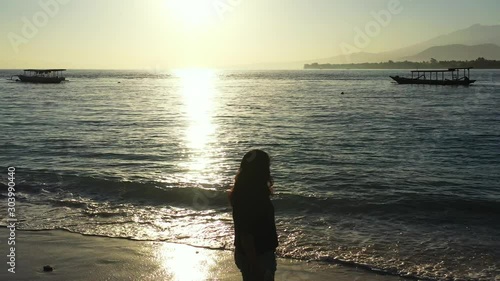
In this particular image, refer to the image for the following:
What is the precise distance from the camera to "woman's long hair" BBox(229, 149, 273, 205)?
5.36 m

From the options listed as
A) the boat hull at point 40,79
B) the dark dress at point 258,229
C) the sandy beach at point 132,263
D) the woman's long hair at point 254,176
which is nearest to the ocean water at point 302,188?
the sandy beach at point 132,263

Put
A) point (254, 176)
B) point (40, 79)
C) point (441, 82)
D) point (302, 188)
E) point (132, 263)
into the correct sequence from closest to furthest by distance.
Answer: point (254, 176)
point (132, 263)
point (302, 188)
point (441, 82)
point (40, 79)

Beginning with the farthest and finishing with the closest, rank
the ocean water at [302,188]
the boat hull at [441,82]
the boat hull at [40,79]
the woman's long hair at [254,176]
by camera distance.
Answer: the boat hull at [40,79], the boat hull at [441,82], the ocean water at [302,188], the woman's long hair at [254,176]

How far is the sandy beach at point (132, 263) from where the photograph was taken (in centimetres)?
827

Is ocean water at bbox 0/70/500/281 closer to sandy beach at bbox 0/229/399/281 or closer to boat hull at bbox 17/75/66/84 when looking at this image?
sandy beach at bbox 0/229/399/281

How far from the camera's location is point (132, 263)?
8852 millimetres

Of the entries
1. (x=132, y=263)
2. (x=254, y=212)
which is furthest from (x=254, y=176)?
(x=132, y=263)

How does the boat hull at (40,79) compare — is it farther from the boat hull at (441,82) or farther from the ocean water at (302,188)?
the ocean water at (302,188)

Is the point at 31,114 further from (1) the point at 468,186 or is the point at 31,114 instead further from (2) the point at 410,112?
(1) the point at 468,186

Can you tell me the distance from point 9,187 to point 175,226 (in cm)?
691

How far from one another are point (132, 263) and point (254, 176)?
441 cm

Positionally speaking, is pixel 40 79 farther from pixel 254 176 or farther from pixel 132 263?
pixel 254 176

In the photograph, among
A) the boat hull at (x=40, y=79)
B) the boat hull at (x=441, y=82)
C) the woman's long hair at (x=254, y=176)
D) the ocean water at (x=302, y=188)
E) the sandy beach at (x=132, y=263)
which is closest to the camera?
the woman's long hair at (x=254, y=176)

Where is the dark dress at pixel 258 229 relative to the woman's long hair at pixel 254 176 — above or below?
below
